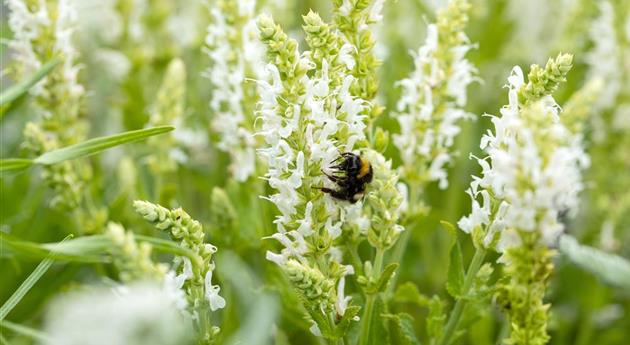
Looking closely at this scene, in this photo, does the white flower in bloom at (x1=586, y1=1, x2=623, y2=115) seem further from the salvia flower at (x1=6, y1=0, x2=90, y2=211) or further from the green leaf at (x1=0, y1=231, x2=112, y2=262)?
the green leaf at (x1=0, y1=231, x2=112, y2=262)

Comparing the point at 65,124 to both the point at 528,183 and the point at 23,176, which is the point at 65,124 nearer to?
the point at 23,176

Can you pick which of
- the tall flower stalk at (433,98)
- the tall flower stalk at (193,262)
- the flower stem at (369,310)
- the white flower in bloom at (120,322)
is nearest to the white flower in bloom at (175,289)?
the tall flower stalk at (193,262)

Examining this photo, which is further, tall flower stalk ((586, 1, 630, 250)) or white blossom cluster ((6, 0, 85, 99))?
tall flower stalk ((586, 1, 630, 250))

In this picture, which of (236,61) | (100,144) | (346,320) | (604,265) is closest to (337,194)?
(346,320)

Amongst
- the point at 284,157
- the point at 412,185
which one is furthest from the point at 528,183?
the point at 412,185

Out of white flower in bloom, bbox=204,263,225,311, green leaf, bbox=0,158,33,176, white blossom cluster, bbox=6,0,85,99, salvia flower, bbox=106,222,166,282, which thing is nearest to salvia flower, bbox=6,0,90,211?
white blossom cluster, bbox=6,0,85,99

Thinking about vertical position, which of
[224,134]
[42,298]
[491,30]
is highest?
[491,30]

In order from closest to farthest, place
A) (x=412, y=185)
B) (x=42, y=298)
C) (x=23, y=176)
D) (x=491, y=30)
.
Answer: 1. (x=412, y=185)
2. (x=42, y=298)
3. (x=23, y=176)
4. (x=491, y=30)
